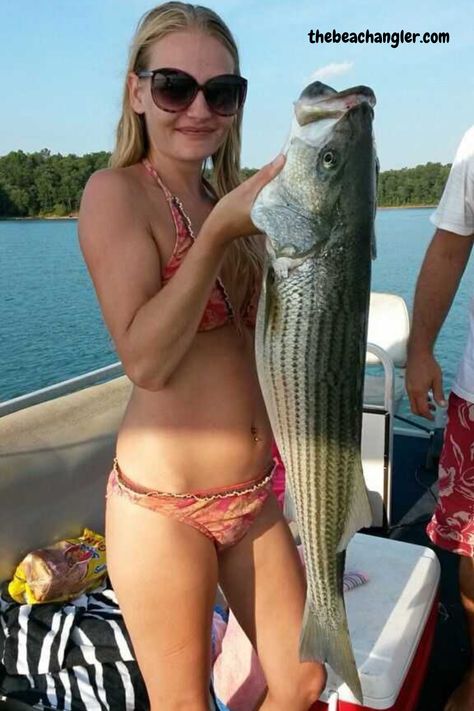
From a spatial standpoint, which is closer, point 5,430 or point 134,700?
point 134,700

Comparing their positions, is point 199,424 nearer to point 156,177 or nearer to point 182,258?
point 182,258

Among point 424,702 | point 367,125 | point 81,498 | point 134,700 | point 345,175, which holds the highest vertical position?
point 367,125

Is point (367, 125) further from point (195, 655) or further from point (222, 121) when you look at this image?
point (195, 655)

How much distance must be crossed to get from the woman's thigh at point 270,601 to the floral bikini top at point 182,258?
0.65m

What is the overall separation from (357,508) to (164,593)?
0.59 m

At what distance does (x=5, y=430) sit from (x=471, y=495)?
2.25 meters

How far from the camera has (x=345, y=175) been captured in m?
1.51

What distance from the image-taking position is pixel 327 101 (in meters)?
1.46

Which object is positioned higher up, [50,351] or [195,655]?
[195,655]

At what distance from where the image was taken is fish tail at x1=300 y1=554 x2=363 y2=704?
6.35 feet

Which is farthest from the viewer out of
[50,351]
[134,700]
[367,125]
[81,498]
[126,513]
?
[50,351]

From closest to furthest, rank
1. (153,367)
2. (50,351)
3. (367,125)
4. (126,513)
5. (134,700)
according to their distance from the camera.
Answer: (367,125) < (153,367) < (126,513) < (134,700) < (50,351)

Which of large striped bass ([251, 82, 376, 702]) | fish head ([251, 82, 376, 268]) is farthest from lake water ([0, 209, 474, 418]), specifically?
fish head ([251, 82, 376, 268])

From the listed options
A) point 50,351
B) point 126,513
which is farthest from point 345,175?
point 50,351
